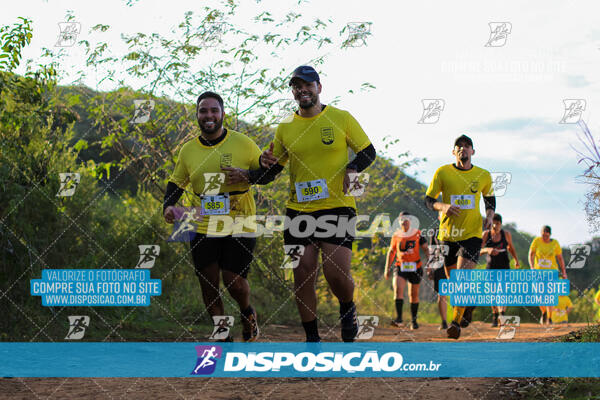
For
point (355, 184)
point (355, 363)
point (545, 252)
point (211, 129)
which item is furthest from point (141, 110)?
point (545, 252)

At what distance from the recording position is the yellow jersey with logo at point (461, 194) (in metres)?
7.68

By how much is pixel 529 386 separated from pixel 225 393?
92.8 inches

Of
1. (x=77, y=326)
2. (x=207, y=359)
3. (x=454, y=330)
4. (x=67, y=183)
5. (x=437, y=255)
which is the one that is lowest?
(x=77, y=326)

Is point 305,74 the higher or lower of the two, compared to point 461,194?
higher

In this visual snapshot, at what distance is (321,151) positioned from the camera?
16.9 feet

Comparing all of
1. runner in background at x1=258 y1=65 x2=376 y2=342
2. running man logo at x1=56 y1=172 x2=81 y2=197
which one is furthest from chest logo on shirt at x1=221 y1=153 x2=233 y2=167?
running man logo at x1=56 y1=172 x2=81 y2=197

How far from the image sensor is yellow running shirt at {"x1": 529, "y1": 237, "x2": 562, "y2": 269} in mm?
11109

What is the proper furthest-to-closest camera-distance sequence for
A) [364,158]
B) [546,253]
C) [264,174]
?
[546,253]
[264,174]
[364,158]

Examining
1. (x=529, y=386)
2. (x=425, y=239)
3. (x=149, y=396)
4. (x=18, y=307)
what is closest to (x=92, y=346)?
(x=18, y=307)

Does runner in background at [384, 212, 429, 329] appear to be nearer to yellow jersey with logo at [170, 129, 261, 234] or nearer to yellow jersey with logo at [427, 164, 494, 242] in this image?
yellow jersey with logo at [427, 164, 494, 242]

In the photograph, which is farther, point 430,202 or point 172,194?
point 430,202

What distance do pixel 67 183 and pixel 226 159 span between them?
4104 millimetres

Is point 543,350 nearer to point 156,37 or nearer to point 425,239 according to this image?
point 425,239

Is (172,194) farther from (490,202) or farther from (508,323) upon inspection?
(508,323)
